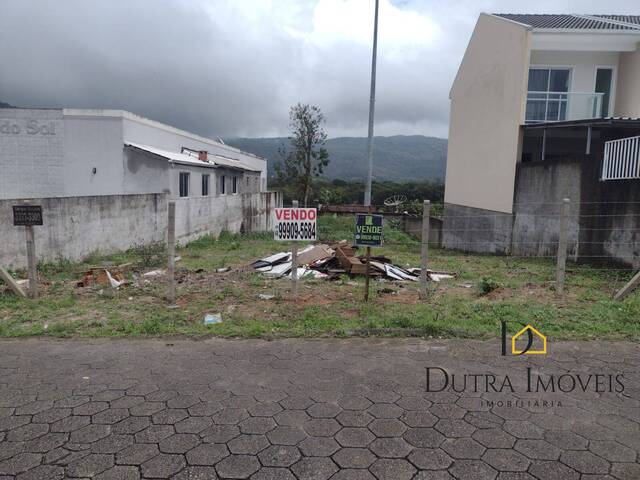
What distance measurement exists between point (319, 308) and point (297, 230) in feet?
4.00

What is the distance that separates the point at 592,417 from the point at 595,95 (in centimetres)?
1603

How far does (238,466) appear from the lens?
8.78 ft

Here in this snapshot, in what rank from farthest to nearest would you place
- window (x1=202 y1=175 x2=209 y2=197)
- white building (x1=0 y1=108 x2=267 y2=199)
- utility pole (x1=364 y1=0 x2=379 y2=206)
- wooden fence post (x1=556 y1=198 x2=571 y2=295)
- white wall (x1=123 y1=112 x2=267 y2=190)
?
1. utility pole (x1=364 y1=0 x2=379 y2=206)
2. window (x1=202 y1=175 x2=209 y2=197)
3. white wall (x1=123 y1=112 x2=267 y2=190)
4. white building (x1=0 y1=108 x2=267 y2=199)
5. wooden fence post (x1=556 y1=198 x2=571 y2=295)

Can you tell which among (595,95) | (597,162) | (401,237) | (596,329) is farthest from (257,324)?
(401,237)

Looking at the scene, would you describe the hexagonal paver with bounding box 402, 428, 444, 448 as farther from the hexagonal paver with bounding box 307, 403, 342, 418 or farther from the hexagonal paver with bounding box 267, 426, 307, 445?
the hexagonal paver with bounding box 267, 426, 307, 445

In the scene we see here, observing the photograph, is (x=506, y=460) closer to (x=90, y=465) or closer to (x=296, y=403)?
(x=296, y=403)

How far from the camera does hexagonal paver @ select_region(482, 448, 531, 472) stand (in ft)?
8.73

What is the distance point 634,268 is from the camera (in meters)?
9.45

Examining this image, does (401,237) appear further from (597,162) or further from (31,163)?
(31,163)

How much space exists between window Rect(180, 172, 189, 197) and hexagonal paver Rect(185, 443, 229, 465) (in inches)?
624

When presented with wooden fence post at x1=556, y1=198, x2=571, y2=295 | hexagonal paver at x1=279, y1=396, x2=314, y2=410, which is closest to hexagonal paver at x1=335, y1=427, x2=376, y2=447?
hexagonal paver at x1=279, y1=396, x2=314, y2=410

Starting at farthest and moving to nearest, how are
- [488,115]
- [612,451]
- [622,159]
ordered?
[488,115] → [622,159] → [612,451]

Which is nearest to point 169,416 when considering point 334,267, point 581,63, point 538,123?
point 334,267

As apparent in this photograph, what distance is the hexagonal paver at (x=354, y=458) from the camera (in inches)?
106
